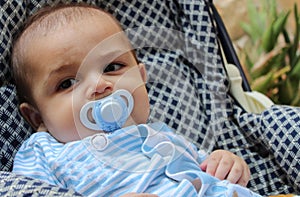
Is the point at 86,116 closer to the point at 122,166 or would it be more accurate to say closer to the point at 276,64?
the point at 122,166

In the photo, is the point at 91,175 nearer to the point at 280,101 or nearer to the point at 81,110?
the point at 81,110

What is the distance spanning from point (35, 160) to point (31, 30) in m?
0.28

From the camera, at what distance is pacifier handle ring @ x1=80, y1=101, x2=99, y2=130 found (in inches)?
43.5

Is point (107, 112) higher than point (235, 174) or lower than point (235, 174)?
higher

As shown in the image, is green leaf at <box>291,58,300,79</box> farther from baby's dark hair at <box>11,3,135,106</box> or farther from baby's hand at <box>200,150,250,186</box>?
baby's dark hair at <box>11,3,135,106</box>

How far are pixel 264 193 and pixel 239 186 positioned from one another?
0.28 metres

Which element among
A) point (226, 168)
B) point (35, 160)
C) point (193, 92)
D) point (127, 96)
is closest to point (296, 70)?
point (193, 92)

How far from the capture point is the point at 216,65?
1482 mm

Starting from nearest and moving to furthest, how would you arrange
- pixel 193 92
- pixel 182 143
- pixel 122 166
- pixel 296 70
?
pixel 122 166 < pixel 182 143 < pixel 193 92 < pixel 296 70

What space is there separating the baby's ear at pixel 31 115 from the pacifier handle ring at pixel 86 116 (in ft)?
0.51

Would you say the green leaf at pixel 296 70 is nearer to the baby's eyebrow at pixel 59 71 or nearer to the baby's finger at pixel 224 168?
the baby's finger at pixel 224 168

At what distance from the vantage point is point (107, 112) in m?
1.09

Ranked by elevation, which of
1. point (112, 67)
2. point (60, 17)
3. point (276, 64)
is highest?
point (60, 17)

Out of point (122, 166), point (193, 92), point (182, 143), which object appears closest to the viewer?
point (122, 166)
